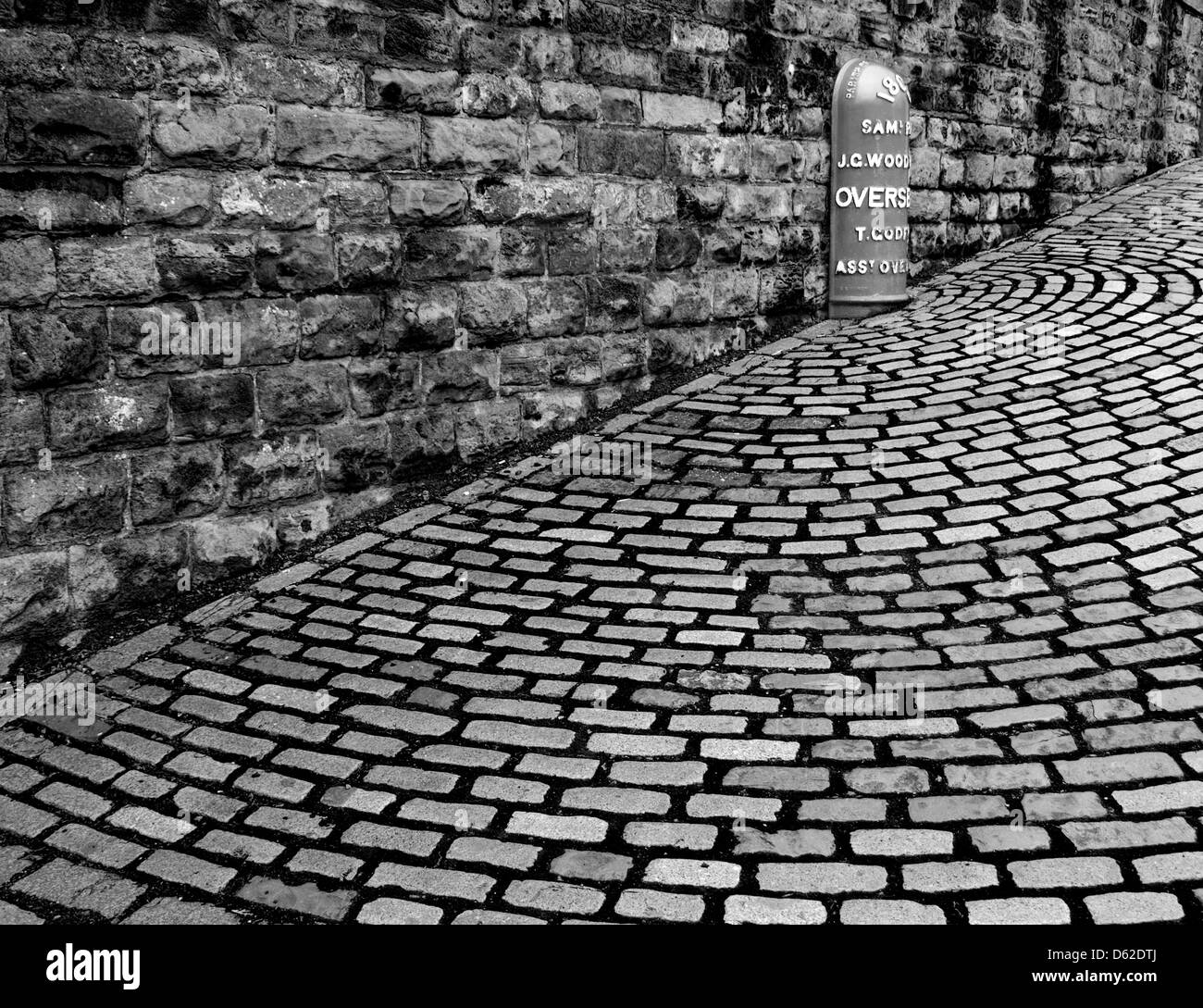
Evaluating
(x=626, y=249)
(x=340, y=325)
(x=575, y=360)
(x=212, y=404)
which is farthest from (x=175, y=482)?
(x=626, y=249)

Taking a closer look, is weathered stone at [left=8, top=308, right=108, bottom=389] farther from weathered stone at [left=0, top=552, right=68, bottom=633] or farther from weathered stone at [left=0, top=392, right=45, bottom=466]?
weathered stone at [left=0, top=552, right=68, bottom=633]

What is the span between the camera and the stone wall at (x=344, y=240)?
4.12 meters

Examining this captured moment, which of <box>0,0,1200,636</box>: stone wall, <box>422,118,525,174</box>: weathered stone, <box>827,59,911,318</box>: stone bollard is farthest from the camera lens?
<box>827,59,911,318</box>: stone bollard

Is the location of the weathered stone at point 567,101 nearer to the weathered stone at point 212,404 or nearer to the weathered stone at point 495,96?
the weathered stone at point 495,96

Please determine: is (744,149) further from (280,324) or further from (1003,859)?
(1003,859)

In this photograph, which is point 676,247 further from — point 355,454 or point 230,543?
point 230,543

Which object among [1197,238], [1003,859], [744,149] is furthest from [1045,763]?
[1197,238]

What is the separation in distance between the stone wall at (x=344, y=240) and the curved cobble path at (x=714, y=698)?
44 cm

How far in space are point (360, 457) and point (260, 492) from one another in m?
0.52

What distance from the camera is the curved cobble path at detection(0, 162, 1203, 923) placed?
2.84 meters

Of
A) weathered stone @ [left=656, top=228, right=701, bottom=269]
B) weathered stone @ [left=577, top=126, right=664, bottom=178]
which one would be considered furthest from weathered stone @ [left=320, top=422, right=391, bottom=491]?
weathered stone @ [left=656, top=228, right=701, bottom=269]

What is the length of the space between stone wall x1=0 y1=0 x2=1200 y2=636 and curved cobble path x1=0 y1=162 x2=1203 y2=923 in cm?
44

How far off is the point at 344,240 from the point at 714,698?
106 inches

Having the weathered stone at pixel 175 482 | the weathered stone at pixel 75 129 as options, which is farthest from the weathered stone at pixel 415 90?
the weathered stone at pixel 175 482
